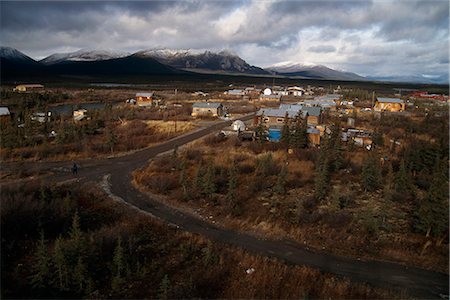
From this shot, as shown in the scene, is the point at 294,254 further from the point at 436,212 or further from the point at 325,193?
the point at 325,193

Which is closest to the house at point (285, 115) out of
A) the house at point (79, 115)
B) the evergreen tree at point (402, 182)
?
the evergreen tree at point (402, 182)

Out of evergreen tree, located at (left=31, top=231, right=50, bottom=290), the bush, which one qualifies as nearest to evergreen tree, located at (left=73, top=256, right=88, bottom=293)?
evergreen tree, located at (left=31, top=231, right=50, bottom=290)

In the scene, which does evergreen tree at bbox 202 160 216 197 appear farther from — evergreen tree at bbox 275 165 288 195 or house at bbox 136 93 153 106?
house at bbox 136 93 153 106

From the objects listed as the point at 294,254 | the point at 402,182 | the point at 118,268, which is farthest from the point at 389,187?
the point at 118,268

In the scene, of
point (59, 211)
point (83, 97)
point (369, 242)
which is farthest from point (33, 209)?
point (83, 97)

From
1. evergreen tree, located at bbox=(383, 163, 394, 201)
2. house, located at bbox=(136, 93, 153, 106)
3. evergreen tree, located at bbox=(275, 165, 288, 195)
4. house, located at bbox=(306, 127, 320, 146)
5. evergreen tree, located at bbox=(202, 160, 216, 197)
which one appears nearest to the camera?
evergreen tree, located at bbox=(383, 163, 394, 201)

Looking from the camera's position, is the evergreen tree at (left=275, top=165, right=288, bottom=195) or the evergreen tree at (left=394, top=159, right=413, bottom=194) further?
the evergreen tree at (left=394, top=159, right=413, bottom=194)
